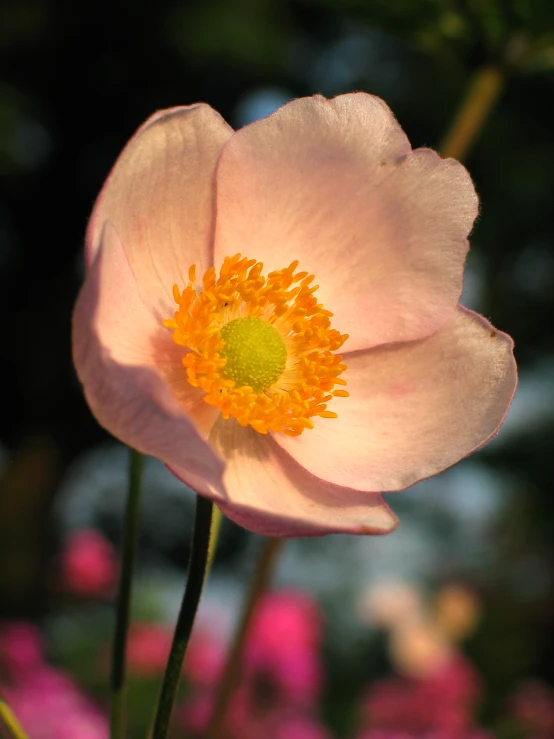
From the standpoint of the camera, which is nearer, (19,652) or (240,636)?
(240,636)

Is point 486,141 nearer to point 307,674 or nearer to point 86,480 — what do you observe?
point 86,480

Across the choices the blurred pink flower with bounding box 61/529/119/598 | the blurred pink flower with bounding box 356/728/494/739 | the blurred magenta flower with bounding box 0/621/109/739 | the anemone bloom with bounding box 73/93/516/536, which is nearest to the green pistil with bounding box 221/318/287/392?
the anemone bloom with bounding box 73/93/516/536

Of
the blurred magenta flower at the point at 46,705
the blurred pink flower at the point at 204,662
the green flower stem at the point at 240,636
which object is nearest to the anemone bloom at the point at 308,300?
the green flower stem at the point at 240,636

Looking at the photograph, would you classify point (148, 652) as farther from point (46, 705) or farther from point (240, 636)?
point (240, 636)

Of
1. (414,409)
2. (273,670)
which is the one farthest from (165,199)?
(273,670)

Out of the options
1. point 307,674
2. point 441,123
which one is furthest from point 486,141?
point 307,674

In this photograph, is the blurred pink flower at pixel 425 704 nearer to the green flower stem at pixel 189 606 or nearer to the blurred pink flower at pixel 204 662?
the blurred pink flower at pixel 204 662
